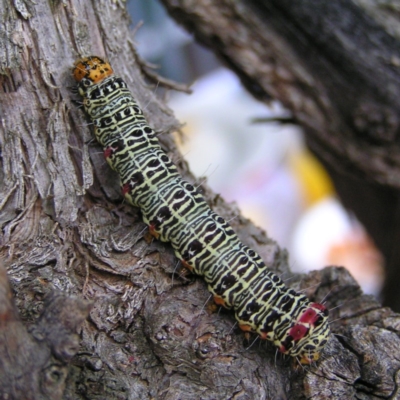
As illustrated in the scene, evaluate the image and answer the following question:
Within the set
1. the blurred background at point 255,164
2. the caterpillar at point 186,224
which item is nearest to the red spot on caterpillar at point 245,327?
the caterpillar at point 186,224

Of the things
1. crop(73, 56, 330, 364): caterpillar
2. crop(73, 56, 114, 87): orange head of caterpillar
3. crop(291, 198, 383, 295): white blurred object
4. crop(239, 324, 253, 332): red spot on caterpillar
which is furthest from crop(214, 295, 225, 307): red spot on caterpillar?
crop(291, 198, 383, 295): white blurred object

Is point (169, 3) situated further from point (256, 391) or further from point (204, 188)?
point (256, 391)

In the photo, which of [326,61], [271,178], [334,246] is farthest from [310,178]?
[326,61]

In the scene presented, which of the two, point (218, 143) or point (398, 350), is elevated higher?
point (218, 143)

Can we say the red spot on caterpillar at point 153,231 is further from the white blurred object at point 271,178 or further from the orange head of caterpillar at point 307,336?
the white blurred object at point 271,178

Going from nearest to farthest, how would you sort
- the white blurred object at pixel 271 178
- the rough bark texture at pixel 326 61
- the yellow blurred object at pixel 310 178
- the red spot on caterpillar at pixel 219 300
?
the red spot on caterpillar at pixel 219 300 → the rough bark texture at pixel 326 61 → the white blurred object at pixel 271 178 → the yellow blurred object at pixel 310 178

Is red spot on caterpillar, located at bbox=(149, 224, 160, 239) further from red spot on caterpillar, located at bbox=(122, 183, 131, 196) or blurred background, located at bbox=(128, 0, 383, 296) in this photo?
blurred background, located at bbox=(128, 0, 383, 296)

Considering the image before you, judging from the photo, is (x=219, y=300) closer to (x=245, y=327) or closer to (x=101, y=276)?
(x=245, y=327)

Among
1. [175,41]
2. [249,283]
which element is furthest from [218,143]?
[249,283]
